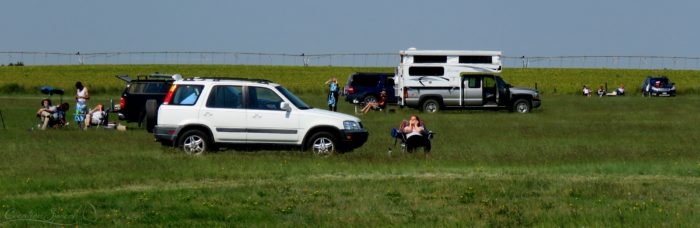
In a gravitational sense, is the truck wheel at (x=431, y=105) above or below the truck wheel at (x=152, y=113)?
below

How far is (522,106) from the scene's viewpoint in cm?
4744

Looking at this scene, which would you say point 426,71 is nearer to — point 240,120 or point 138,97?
→ point 138,97

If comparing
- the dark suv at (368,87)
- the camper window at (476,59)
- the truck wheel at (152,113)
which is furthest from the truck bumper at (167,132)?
the dark suv at (368,87)

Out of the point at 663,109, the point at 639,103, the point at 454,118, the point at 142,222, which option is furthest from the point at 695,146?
the point at 639,103

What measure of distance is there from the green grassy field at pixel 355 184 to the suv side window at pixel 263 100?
88cm

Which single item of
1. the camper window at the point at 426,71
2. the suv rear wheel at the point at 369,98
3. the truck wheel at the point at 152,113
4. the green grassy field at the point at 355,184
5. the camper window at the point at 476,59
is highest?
the camper window at the point at 476,59

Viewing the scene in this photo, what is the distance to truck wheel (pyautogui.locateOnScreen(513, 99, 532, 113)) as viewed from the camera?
155 feet

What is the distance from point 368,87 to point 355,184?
34.6m

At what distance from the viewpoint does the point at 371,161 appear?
21969 millimetres

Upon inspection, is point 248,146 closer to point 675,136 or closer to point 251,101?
point 251,101

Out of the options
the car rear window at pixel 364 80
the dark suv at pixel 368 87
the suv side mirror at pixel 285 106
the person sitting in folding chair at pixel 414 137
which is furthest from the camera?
the car rear window at pixel 364 80

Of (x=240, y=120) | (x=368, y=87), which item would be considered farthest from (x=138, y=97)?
(x=368, y=87)

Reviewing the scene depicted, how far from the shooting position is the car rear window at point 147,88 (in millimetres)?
35000

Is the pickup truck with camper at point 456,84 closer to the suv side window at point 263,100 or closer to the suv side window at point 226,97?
the suv side window at point 263,100
